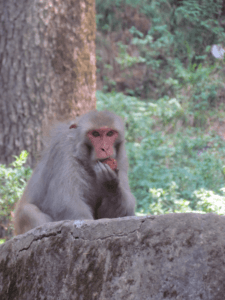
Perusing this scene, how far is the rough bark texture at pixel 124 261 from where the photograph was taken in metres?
1.50

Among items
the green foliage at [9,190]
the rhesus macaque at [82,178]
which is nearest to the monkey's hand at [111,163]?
the rhesus macaque at [82,178]

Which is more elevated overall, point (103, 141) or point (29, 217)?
point (103, 141)

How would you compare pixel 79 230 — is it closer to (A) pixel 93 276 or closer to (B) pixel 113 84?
(A) pixel 93 276

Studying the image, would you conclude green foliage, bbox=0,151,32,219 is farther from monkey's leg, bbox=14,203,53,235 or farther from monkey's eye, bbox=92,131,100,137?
monkey's eye, bbox=92,131,100,137

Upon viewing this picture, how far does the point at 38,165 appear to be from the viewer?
3.13m

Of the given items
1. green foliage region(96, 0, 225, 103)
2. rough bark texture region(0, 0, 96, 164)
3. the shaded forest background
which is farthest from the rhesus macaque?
green foliage region(96, 0, 225, 103)

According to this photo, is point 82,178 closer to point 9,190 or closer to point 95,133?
point 95,133

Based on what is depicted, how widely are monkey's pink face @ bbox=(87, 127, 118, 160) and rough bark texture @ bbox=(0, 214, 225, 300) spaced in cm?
80

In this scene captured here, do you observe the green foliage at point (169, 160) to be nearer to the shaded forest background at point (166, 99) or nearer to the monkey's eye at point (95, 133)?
the shaded forest background at point (166, 99)

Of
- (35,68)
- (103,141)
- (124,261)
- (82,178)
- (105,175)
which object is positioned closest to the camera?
(124,261)

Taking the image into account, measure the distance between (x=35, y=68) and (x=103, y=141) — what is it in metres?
2.33

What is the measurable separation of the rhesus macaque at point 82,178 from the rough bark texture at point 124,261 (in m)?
0.76

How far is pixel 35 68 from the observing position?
456cm

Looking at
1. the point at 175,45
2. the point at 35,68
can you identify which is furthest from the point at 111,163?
the point at 175,45
